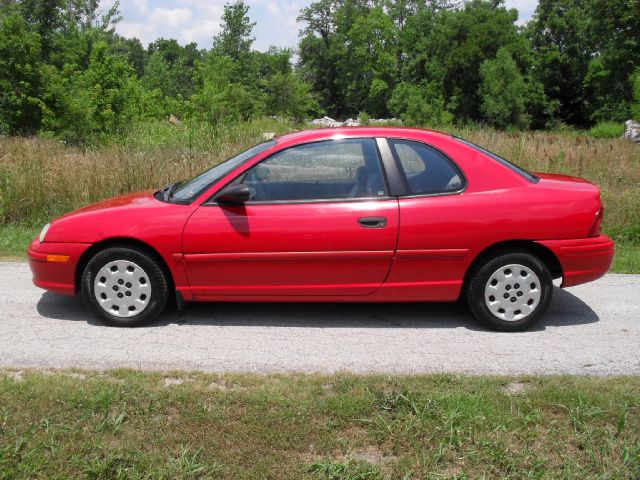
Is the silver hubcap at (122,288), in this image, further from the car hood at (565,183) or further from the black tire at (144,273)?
the car hood at (565,183)

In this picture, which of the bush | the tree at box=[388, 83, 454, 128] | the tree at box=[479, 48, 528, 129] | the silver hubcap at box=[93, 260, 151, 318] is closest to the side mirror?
the silver hubcap at box=[93, 260, 151, 318]

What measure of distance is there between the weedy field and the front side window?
14.1 feet

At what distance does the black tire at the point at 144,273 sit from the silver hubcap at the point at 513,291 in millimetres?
2591

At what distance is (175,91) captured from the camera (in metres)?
52.2

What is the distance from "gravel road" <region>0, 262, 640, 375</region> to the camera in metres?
4.62

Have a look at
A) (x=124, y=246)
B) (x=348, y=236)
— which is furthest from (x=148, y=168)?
(x=348, y=236)

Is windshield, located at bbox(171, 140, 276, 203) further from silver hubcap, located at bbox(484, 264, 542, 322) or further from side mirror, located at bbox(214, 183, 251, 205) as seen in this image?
silver hubcap, located at bbox(484, 264, 542, 322)

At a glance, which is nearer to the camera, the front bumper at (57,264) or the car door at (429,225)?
the car door at (429,225)

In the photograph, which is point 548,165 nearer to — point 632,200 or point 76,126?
point 632,200

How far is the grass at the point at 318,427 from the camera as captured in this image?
10.6ft

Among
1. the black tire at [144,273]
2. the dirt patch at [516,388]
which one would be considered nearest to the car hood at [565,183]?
the dirt patch at [516,388]

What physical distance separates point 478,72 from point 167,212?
179 feet

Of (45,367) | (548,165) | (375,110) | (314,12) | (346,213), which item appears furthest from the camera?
(314,12)

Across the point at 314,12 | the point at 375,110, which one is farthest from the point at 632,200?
the point at 314,12
